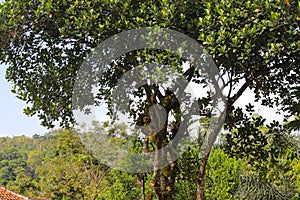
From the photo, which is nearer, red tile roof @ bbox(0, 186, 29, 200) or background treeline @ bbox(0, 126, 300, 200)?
red tile roof @ bbox(0, 186, 29, 200)

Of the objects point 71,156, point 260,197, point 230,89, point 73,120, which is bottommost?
point 73,120

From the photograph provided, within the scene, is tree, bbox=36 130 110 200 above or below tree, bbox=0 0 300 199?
above

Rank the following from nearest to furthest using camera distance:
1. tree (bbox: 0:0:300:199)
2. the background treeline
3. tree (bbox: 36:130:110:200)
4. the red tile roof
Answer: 1. tree (bbox: 0:0:300:199)
2. the red tile roof
3. the background treeline
4. tree (bbox: 36:130:110:200)

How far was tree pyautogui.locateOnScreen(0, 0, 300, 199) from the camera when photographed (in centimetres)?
588

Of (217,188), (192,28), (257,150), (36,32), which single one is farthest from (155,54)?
(217,188)

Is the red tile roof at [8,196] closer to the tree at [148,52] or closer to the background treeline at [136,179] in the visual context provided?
the background treeline at [136,179]

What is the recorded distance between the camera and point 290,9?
572cm

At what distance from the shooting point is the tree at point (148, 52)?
5883 mm

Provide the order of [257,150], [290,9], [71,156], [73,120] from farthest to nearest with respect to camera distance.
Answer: [71,156], [257,150], [73,120], [290,9]

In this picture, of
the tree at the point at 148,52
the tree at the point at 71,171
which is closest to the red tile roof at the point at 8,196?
the tree at the point at 71,171

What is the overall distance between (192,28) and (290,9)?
1.39m

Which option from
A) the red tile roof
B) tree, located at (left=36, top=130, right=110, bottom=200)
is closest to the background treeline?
tree, located at (left=36, top=130, right=110, bottom=200)

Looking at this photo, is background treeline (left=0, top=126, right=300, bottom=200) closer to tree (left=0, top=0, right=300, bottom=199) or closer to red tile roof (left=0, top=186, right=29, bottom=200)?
red tile roof (left=0, top=186, right=29, bottom=200)

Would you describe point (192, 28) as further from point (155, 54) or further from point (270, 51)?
point (270, 51)
